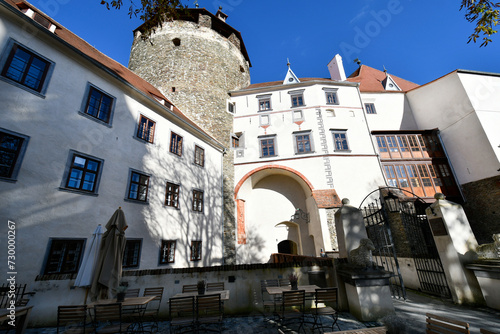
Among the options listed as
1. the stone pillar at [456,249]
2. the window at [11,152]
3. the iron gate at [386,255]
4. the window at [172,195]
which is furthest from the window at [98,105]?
the stone pillar at [456,249]

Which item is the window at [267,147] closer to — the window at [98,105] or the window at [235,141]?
the window at [235,141]

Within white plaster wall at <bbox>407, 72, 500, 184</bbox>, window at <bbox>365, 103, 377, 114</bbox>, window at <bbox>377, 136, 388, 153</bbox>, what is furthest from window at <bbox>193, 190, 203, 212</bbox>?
white plaster wall at <bbox>407, 72, 500, 184</bbox>

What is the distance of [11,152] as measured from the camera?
682 centimetres

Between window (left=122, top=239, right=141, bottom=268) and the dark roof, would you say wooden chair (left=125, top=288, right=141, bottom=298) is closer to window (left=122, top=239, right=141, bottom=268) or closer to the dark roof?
window (left=122, top=239, right=141, bottom=268)

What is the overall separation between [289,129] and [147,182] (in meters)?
12.3

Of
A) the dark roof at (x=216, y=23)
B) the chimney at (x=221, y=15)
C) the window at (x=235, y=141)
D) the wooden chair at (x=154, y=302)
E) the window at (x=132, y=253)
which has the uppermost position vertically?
the chimney at (x=221, y=15)

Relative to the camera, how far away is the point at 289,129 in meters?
18.5

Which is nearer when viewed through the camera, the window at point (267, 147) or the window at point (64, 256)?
the window at point (64, 256)

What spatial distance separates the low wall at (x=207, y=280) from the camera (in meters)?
5.93

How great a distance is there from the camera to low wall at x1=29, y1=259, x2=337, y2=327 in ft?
19.4

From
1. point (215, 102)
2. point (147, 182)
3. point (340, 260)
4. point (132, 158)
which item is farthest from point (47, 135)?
point (215, 102)

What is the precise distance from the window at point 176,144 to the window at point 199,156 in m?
1.34

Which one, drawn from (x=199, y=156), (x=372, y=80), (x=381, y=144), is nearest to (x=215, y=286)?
(x=199, y=156)

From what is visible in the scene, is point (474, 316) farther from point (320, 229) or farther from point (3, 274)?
point (3, 274)
